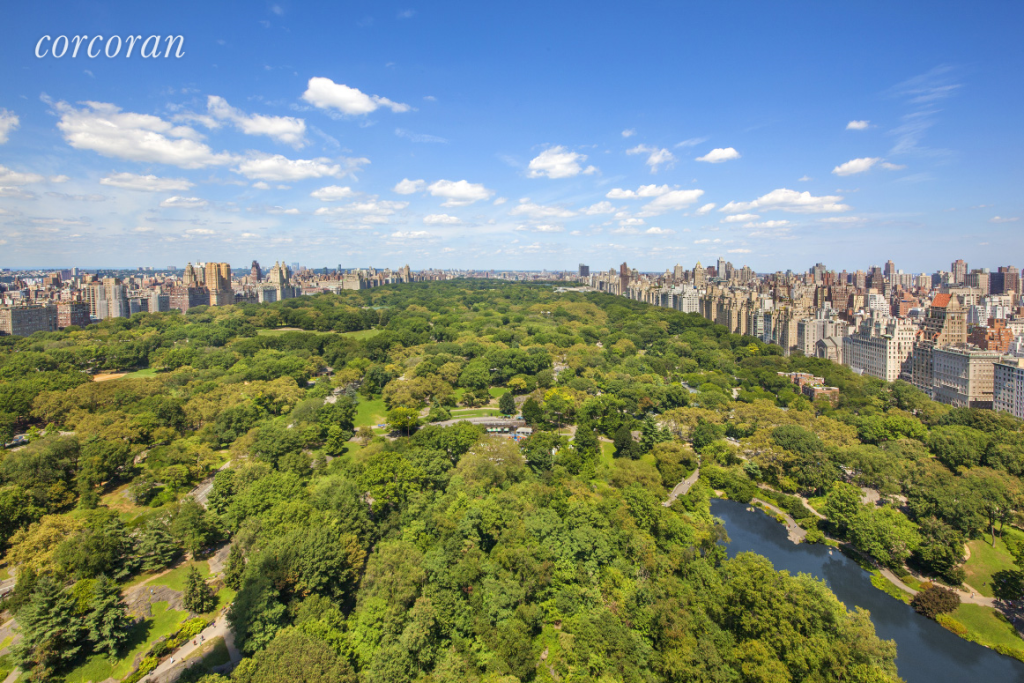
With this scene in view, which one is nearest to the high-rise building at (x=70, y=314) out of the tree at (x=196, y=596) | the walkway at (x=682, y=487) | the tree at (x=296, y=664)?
the tree at (x=196, y=596)

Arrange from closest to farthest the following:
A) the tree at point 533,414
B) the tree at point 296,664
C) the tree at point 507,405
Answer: the tree at point 296,664 < the tree at point 533,414 < the tree at point 507,405

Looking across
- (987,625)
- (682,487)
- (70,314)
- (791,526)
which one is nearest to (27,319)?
(70,314)

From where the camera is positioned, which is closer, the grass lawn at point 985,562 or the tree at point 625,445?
the grass lawn at point 985,562

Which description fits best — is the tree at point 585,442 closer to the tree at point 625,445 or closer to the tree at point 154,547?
the tree at point 625,445

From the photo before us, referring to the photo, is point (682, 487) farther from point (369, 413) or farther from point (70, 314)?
point (70, 314)

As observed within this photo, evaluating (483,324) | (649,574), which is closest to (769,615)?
(649,574)
